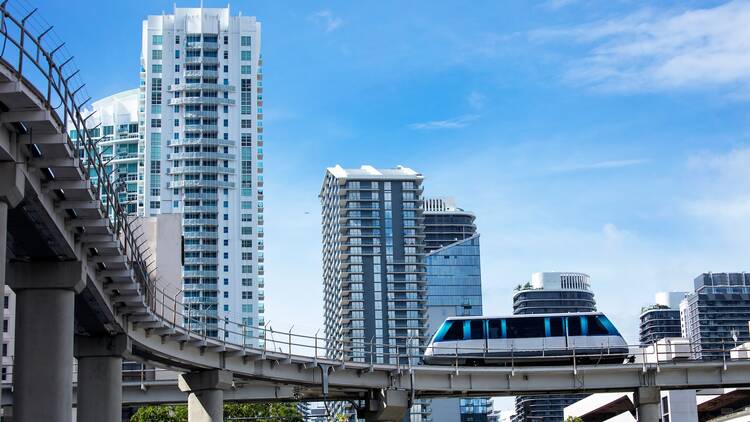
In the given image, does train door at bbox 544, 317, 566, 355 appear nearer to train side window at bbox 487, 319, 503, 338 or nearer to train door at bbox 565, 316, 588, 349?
train door at bbox 565, 316, 588, 349

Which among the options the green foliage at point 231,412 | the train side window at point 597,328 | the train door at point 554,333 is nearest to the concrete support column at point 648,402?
the train side window at point 597,328

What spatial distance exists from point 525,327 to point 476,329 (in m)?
3.40

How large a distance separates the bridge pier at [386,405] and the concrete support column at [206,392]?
11.0 metres

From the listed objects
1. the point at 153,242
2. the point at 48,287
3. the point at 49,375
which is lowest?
the point at 49,375

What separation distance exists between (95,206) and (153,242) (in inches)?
3053

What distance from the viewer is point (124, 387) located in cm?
6744

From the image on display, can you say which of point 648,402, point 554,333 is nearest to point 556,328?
point 554,333

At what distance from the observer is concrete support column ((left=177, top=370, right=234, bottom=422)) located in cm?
6181

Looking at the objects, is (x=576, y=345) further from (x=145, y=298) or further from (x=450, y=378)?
(x=145, y=298)

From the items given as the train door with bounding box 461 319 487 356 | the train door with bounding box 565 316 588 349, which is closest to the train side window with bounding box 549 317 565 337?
the train door with bounding box 565 316 588 349

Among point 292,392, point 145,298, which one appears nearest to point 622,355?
point 292,392

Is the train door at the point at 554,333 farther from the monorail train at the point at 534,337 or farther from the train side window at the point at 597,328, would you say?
the train side window at the point at 597,328

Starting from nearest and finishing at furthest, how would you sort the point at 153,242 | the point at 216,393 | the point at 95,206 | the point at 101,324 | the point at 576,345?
the point at 95,206
the point at 101,324
the point at 216,393
the point at 576,345
the point at 153,242

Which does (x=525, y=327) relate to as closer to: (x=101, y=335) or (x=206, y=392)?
(x=206, y=392)
